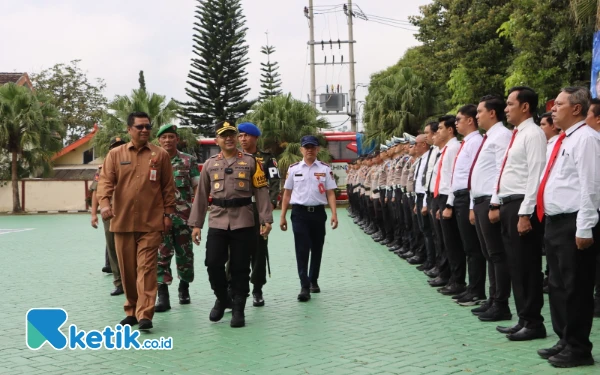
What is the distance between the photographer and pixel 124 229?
7.48 metres

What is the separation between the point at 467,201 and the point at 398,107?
24952 millimetres

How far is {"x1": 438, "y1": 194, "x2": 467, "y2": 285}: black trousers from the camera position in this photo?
8945mm

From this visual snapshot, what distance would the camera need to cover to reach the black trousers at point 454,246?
895 cm

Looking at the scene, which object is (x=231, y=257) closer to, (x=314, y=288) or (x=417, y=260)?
(x=314, y=288)

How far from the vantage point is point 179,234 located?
28.4 ft

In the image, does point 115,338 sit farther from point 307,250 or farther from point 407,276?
point 407,276

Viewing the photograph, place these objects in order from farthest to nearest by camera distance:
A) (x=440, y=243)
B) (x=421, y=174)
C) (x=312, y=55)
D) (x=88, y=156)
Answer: (x=88, y=156), (x=312, y=55), (x=421, y=174), (x=440, y=243)

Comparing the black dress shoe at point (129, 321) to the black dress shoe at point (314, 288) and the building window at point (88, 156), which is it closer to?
the black dress shoe at point (314, 288)

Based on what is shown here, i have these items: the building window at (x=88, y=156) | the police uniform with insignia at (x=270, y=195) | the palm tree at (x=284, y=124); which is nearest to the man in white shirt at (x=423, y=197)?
the police uniform with insignia at (x=270, y=195)

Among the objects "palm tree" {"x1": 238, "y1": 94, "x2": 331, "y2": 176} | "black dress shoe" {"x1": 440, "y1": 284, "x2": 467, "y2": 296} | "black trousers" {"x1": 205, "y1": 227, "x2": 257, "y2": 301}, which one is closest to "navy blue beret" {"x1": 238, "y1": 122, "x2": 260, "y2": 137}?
"black trousers" {"x1": 205, "y1": 227, "x2": 257, "y2": 301}

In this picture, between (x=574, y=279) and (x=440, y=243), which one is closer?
(x=574, y=279)

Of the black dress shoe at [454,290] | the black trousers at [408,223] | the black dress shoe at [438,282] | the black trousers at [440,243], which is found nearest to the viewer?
the black dress shoe at [454,290]

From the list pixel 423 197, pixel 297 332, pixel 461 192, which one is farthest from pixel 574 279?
pixel 423 197

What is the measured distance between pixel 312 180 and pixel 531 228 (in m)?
3.73
